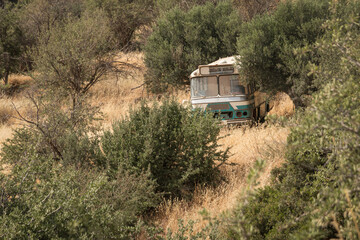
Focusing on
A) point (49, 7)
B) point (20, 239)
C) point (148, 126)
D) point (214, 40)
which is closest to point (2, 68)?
point (49, 7)

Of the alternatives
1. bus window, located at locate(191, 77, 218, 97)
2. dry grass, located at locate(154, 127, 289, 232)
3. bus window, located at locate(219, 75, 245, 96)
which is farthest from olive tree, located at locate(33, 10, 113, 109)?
dry grass, located at locate(154, 127, 289, 232)

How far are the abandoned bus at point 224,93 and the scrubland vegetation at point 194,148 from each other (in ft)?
1.72

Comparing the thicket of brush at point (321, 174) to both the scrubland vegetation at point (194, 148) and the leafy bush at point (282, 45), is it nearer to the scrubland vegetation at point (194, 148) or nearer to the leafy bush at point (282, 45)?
the scrubland vegetation at point (194, 148)

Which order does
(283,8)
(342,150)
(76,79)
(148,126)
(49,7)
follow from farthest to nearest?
(49,7) < (76,79) < (283,8) < (148,126) < (342,150)

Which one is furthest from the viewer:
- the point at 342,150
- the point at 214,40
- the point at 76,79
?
the point at 214,40

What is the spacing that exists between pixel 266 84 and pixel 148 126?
705 cm

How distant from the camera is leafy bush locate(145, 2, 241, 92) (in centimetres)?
1744

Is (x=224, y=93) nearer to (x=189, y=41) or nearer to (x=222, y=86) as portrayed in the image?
(x=222, y=86)

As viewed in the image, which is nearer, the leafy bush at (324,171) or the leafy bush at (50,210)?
the leafy bush at (324,171)

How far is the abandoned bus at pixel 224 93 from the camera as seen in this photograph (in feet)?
39.6

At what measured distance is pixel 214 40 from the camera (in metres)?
17.5

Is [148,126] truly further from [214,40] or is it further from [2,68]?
[2,68]

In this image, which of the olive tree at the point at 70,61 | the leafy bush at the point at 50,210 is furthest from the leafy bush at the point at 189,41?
the leafy bush at the point at 50,210

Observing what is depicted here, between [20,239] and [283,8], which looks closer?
[20,239]
